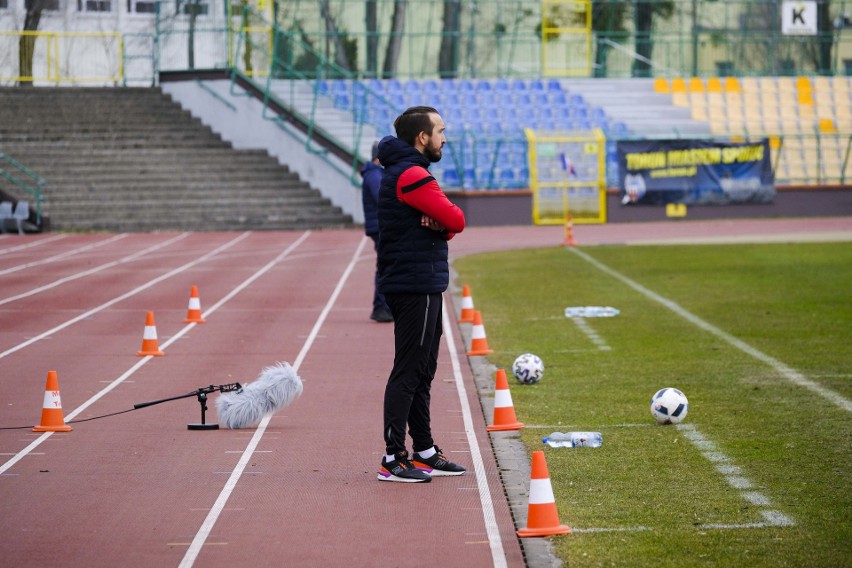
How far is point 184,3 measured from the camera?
144 ft

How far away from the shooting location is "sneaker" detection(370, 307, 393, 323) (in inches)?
623

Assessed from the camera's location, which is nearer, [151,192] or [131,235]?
[131,235]

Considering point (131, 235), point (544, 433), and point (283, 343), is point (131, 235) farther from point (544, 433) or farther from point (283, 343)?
point (544, 433)

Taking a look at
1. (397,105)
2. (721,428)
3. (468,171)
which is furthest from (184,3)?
(721,428)

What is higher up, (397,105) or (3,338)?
(397,105)

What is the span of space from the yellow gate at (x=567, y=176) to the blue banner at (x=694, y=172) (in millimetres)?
773

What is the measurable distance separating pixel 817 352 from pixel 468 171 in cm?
2343

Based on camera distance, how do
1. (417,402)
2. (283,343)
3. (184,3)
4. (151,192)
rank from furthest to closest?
(184,3), (151,192), (283,343), (417,402)

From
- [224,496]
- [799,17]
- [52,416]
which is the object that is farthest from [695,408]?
[799,17]

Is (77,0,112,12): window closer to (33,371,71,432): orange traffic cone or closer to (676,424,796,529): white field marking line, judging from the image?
(33,371,71,432): orange traffic cone

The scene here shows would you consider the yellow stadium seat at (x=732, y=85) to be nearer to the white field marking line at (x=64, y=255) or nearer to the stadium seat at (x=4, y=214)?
the white field marking line at (x=64, y=255)

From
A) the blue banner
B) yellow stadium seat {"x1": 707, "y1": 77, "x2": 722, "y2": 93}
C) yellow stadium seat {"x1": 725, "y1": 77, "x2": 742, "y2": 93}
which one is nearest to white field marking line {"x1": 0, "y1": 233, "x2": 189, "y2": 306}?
the blue banner

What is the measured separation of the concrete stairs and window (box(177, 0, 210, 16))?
165 inches

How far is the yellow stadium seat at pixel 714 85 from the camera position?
4256 cm
